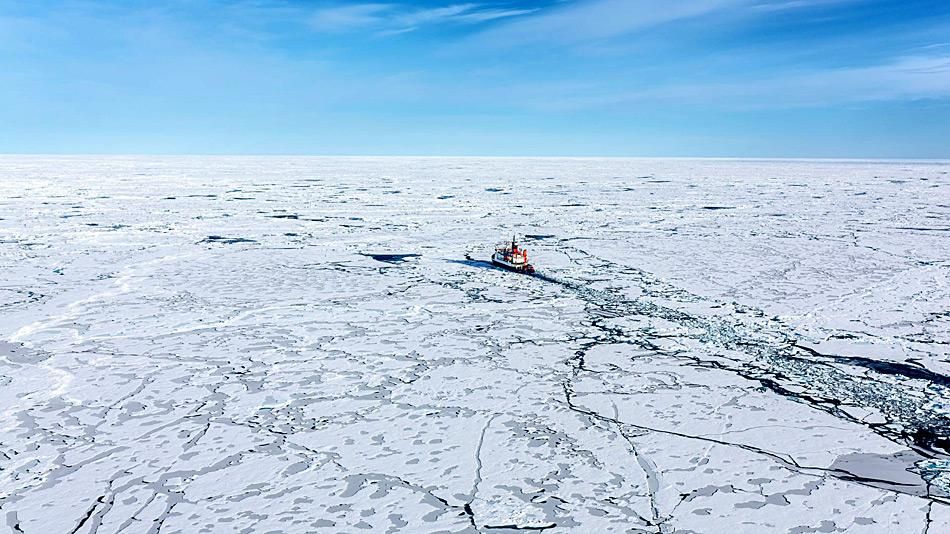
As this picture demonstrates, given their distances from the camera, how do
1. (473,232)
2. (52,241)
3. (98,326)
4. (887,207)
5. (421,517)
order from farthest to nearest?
(887,207) → (473,232) → (52,241) → (98,326) → (421,517)

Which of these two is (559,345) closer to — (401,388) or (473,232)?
(401,388)

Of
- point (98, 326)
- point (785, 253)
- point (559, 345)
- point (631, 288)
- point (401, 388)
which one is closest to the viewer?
point (401, 388)

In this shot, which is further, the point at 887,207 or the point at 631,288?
the point at 887,207

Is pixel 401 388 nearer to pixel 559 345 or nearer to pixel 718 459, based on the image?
pixel 559 345

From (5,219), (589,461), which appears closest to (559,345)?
(589,461)

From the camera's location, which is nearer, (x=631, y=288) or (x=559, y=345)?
(x=559, y=345)

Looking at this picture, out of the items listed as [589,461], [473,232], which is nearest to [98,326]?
[589,461]
